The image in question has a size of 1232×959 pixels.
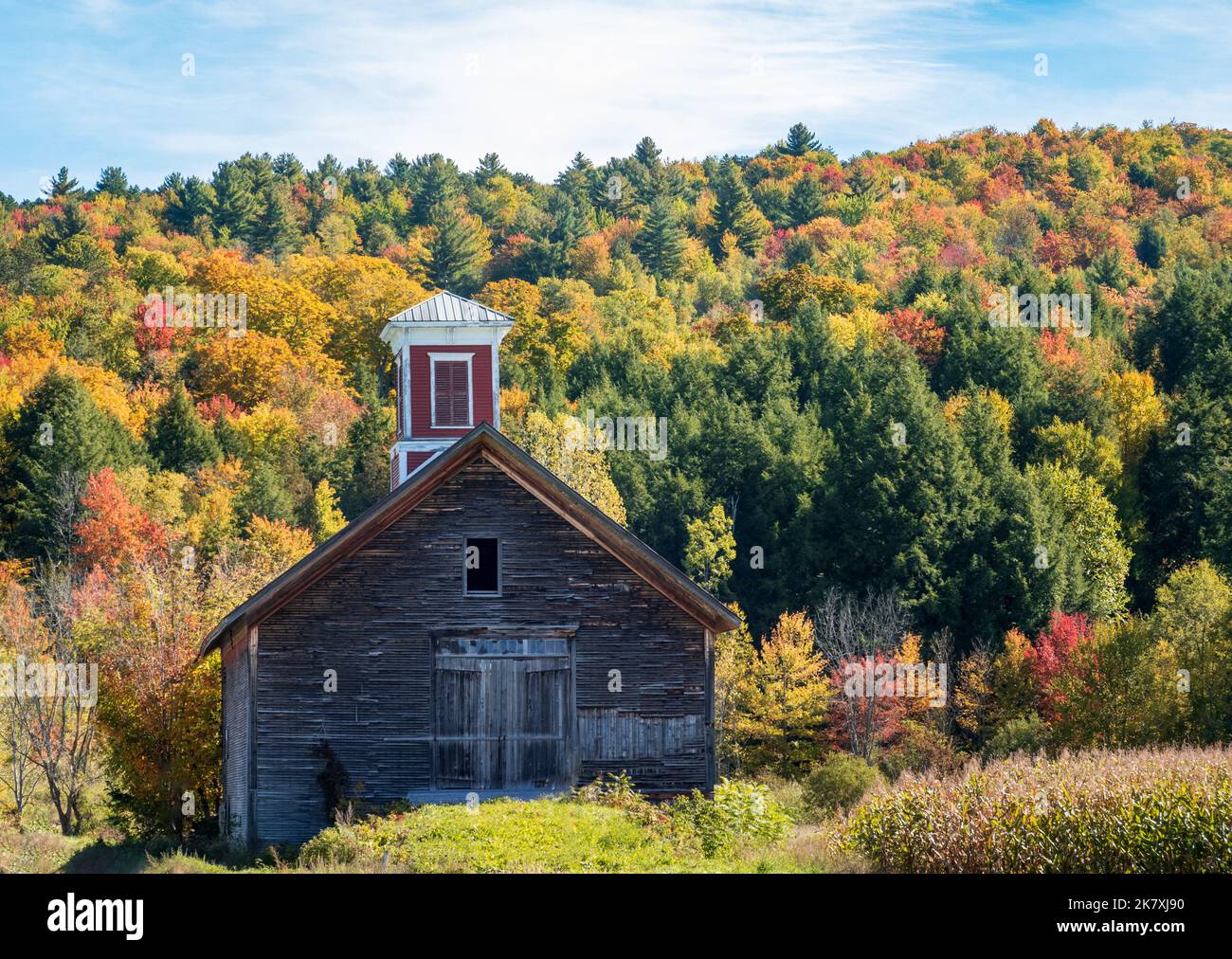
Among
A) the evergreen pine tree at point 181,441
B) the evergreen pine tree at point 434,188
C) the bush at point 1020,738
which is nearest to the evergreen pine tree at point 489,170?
the evergreen pine tree at point 434,188

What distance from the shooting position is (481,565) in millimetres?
34875

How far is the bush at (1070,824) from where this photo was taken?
24156mm

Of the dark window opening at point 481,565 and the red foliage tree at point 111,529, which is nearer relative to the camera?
the dark window opening at point 481,565

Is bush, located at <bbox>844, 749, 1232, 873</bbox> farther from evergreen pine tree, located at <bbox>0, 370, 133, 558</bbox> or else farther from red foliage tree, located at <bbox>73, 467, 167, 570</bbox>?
evergreen pine tree, located at <bbox>0, 370, 133, 558</bbox>

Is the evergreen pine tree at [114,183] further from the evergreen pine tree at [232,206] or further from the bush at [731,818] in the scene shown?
the bush at [731,818]

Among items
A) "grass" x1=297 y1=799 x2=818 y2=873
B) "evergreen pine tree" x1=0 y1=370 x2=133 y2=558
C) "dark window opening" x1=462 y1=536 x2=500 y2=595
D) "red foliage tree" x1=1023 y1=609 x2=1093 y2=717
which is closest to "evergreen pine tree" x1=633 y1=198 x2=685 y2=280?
"evergreen pine tree" x1=0 y1=370 x2=133 y2=558

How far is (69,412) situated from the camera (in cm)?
8619

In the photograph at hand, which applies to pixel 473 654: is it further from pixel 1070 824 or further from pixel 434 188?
pixel 434 188

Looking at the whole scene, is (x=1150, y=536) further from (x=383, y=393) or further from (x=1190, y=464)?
(x=383, y=393)

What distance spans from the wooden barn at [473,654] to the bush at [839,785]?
9.65 metres

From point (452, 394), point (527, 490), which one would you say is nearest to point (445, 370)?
point (452, 394)

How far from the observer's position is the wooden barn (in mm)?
33594

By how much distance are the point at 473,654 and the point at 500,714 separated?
4.22 ft

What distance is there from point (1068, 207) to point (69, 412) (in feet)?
344
